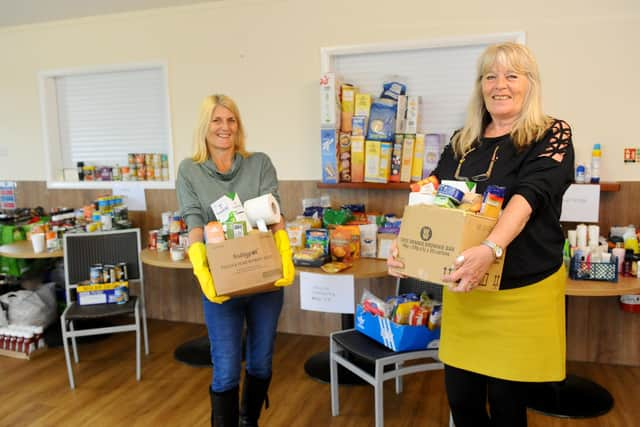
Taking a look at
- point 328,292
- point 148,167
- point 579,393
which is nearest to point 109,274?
point 148,167

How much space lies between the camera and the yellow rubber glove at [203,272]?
1842 millimetres

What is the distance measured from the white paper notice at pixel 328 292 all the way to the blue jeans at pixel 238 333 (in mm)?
502

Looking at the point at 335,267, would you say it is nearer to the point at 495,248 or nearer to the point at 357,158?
the point at 357,158

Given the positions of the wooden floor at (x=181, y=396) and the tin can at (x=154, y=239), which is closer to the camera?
the wooden floor at (x=181, y=396)

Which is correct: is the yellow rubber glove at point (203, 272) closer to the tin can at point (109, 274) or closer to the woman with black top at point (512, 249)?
the woman with black top at point (512, 249)

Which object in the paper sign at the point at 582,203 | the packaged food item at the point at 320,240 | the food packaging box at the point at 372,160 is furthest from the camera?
the food packaging box at the point at 372,160

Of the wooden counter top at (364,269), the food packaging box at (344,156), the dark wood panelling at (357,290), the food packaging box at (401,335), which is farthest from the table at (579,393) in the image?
the food packaging box at (344,156)

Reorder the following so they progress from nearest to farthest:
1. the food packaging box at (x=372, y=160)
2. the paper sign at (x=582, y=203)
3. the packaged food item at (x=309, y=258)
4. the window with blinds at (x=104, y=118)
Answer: the packaged food item at (x=309, y=258) → the paper sign at (x=582, y=203) → the food packaging box at (x=372, y=160) → the window with blinds at (x=104, y=118)

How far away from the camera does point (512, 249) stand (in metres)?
1.43

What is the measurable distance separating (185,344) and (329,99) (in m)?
1.94

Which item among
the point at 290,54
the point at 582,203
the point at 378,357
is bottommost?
the point at 378,357

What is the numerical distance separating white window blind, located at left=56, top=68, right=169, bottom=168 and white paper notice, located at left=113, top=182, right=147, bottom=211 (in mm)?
243

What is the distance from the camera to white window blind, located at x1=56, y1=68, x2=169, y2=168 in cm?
399

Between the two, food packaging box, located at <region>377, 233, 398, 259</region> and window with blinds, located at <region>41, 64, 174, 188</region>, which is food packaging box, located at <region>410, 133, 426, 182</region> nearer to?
food packaging box, located at <region>377, 233, 398, 259</region>
